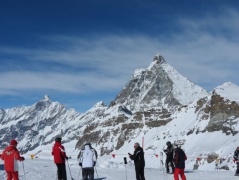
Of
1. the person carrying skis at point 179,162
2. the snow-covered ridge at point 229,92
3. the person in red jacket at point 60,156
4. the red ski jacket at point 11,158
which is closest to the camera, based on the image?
the red ski jacket at point 11,158

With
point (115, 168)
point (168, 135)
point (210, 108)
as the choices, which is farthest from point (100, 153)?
point (115, 168)

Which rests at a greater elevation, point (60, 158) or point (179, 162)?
point (60, 158)

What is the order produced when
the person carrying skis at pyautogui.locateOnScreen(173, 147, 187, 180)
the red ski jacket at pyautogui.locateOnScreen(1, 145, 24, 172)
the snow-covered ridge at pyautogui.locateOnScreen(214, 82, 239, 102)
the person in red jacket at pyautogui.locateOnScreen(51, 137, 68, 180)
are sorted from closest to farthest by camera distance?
the red ski jacket at pyautogui.locateOnScreen(1, 145, 24, 172), the person in red jacket at pyautogui.locateOnScreen(51, 137, 68, 180), the person carrying skis at pyautogui.locateOnScreen(173, 147, 187, 180), the snow-covered ridge at pyautogui.locateOnScreen(214, 82, 239, 102)

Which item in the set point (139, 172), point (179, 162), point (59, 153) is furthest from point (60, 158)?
point (179, 162)

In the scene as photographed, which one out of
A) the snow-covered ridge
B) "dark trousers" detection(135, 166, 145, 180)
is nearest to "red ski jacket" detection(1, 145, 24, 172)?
"dark trousers" detection(135, 166, 145, 180)

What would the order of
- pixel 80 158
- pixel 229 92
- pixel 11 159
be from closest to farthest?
pixel 11 159 → pixel 80 158 → pixel 229 92

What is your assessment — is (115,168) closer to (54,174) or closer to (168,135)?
(54,174)

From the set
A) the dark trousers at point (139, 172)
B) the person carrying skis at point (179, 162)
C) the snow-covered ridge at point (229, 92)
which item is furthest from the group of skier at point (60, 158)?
the snow-covered ridge at point (229, 92)

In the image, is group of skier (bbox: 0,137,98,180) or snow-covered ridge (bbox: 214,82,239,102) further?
snow-covered ridge (bbox: 214,82,239,102)

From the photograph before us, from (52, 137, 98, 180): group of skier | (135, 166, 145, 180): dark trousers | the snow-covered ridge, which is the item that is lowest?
(135, 166, 145, 180): dark trousers

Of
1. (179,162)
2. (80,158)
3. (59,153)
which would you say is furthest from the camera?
(80,158)

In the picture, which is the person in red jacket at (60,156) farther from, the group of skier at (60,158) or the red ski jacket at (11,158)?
the red ski jacket at (11,158)

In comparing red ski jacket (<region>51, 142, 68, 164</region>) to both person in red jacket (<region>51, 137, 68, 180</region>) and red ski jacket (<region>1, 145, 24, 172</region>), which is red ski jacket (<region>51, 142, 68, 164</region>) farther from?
red ski jacket (<region>1, 145, 24, 172</region>)

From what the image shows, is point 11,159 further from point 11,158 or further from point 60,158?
point 60,158
